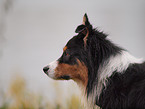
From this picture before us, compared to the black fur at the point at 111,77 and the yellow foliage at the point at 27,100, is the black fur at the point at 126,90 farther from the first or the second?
the yellow foliage at the point at 27,100

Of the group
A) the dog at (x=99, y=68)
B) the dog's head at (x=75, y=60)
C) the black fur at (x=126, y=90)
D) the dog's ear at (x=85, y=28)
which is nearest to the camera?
the black fur at (x=126, y=90)

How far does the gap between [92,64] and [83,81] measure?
0.33 meters

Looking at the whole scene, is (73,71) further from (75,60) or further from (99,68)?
(99,68)

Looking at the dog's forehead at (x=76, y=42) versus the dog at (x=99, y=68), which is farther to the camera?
the dog's forehead at (x=76, y=42)

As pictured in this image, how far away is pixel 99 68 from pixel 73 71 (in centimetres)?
37

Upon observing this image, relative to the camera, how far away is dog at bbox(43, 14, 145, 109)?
104 inches

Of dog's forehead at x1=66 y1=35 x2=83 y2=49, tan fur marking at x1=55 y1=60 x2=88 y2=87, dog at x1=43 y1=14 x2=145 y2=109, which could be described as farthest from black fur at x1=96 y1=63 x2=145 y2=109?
dog's forehead at x1=66 y1=35 x2=83 y2=49

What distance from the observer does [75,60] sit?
9.86 ft

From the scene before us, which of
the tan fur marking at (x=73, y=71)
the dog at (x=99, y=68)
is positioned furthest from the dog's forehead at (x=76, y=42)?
the tan fur marking at (x=73, y=71)

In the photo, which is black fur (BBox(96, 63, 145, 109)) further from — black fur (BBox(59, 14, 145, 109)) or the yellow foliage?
the yellow foliage

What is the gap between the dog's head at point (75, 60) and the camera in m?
2.97

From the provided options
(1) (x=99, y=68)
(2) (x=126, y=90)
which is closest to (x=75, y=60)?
(1) (x=99, y=68)

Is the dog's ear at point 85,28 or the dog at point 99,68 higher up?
the dog's ear at point 85,28

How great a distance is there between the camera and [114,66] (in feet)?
9.27
